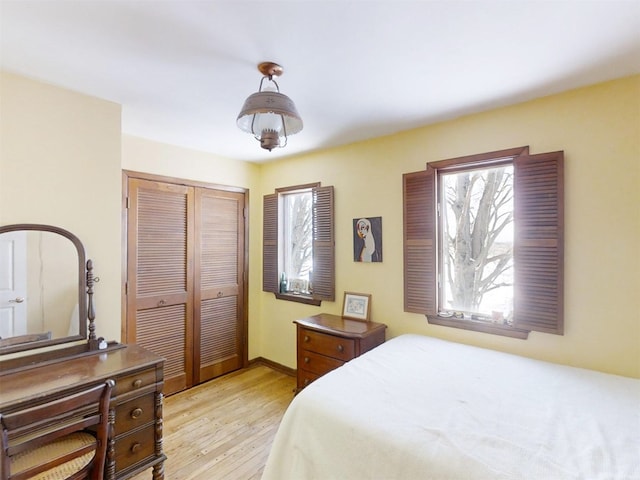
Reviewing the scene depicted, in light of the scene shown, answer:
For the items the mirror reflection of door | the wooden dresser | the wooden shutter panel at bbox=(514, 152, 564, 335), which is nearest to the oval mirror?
the mirror reflection of door

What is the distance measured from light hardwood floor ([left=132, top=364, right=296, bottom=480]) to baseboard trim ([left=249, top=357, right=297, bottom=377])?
56 millimetres

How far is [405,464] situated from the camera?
1187 mm

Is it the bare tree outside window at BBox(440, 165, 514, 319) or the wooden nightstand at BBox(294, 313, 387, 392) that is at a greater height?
the bare tree outside window at BBox(440, 165, 514, 319)

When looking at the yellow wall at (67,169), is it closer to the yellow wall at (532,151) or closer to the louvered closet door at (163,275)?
the yellow wall at (532,151)

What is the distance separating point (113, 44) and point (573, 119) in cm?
267

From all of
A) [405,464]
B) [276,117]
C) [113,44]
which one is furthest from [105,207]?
[405,464]

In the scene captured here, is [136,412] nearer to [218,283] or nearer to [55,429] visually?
[55,429]

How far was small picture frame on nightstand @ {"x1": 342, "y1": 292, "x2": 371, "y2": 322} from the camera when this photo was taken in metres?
2.90

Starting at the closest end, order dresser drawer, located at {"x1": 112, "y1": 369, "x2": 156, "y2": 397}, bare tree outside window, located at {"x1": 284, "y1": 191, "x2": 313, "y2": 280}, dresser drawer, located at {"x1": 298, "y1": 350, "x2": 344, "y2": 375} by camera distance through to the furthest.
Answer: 1. dresser drawer, located at {"x1": 112, "y1": 369, "x2": 156, "y2": 397}
2. dresser drawer, located at {"x1": 298, "y1": 350, "x2": 344, "y2": 375}
3. bare tree outside window, located at {"x1": 284, "y1": 191, "x2": 313, "y2": 280}

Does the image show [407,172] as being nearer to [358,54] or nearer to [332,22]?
[358,54]

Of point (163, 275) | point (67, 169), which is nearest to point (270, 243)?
Result: point (163, 275)

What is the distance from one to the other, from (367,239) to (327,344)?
1.01m

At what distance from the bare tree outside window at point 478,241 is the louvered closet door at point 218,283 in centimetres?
227

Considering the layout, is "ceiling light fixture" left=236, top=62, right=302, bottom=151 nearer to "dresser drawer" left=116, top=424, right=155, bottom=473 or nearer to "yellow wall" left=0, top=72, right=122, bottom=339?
"yellow wall" left=0, top=72, right=122, bottom=339
